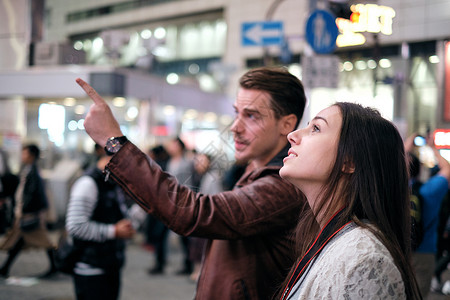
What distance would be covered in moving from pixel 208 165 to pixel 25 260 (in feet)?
22.6

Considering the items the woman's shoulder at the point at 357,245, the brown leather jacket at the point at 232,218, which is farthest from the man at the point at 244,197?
the woman's shoulder at the point at 357,245

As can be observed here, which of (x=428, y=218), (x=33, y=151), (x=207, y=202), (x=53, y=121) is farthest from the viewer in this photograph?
(x=53, y=121)

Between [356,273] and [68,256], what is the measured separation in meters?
2.85

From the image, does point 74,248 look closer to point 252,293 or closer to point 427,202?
point 252,293

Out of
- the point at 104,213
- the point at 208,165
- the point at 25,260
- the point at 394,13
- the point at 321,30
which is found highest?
the point at 394,13

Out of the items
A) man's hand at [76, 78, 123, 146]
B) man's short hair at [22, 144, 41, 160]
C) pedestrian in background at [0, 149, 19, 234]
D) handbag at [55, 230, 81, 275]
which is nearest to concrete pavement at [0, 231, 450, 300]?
pedestrian in background at [0, 149, 19, 234]

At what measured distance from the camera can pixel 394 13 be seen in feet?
28.8

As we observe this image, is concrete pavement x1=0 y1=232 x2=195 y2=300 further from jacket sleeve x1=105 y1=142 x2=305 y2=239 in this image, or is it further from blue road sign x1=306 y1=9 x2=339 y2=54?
jacket sleeve x1=105 y1=142 x2=305 y2=239

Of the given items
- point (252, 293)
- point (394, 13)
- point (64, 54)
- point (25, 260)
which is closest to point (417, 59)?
point (394, 13)

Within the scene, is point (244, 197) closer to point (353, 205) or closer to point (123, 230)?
point (353, 205)

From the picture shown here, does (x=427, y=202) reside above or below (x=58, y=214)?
above

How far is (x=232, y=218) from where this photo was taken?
168 centimetres

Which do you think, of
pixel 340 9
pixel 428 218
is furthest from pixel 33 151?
pixel 428 218

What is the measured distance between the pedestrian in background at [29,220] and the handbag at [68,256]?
11.0 feet
